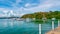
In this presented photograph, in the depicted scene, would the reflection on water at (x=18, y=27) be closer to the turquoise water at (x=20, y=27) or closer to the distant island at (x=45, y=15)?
the turquoise water at (x=20, y=27)

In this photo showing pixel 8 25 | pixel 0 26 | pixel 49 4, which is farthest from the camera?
pixel 8 25

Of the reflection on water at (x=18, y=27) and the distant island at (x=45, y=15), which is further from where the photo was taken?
the reflection on water at (x=18, y=27)

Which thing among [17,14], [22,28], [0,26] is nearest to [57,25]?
[22,28]

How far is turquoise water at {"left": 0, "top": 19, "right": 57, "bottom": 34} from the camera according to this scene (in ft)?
16.5

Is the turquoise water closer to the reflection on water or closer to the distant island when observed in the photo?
the reflection on water

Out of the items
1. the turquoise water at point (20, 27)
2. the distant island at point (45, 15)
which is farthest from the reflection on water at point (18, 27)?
the distant island at point (45, 15)

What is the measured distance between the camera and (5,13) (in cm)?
428

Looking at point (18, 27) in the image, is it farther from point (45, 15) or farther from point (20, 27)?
point (45, 15)

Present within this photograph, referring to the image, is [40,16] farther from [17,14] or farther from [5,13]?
[5,13]

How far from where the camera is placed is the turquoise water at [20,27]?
5.02 metres

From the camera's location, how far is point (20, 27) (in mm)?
5602

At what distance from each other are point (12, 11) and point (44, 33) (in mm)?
1378

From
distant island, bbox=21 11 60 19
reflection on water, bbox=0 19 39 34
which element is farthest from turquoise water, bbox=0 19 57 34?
distant island, bbox=21 11 60 19

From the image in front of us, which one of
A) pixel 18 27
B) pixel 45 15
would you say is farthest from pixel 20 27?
pixel 45 15
